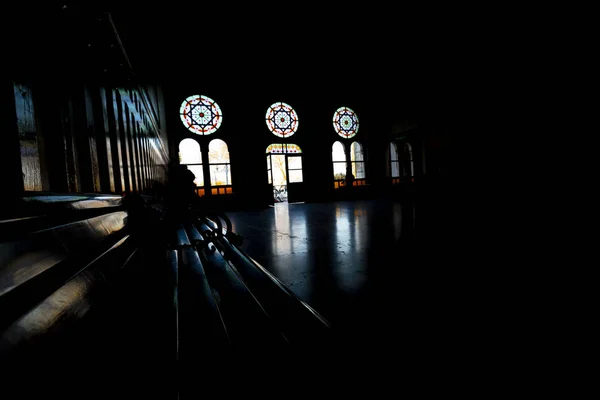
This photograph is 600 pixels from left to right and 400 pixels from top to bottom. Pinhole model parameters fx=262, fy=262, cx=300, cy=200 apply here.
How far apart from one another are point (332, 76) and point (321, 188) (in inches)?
188

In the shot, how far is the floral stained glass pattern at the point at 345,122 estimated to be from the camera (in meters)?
12.0

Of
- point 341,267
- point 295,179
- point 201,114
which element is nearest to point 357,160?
point 295,179

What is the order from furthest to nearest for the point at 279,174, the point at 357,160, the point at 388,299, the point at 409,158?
the point at 279,174
the point at 409,158
the point at 357,160
the point at 388,299

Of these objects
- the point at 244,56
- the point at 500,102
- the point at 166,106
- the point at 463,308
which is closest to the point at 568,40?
the point at 500,102

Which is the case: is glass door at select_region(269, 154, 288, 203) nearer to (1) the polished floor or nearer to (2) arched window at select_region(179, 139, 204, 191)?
(2) arched window at select_region(179, 139, 204, 191)

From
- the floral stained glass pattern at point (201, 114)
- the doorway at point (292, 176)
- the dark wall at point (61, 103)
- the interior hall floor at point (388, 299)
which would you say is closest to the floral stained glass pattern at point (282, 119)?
the doorway at point (292, 176)

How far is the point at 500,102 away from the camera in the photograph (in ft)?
10.6

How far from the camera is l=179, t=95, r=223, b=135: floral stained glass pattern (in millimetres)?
9641

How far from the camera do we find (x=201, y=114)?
9.79 m

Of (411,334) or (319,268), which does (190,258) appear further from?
(411,334)

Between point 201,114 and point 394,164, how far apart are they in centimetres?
918

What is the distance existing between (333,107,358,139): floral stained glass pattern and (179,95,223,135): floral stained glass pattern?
5.11m

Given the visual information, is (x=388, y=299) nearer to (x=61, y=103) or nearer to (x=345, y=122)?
(x=61, y=103)

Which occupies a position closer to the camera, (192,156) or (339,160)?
(192,156)
